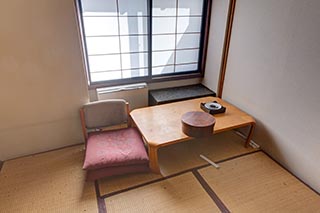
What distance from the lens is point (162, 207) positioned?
1.70 metres

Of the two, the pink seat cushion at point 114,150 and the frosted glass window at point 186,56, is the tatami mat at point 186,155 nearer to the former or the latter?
the pink seat cushion at point 114,150

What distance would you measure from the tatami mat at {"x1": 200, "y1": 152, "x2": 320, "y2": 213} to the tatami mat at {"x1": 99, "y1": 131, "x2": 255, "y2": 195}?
0.16 m

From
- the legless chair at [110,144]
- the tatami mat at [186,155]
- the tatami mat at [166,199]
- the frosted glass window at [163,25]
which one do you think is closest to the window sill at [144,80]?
the legless chair at [110,144]

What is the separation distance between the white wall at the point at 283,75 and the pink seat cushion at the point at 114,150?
1382mm

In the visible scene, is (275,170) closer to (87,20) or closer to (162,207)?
(162,207)

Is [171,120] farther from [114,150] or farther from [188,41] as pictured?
[188,41]

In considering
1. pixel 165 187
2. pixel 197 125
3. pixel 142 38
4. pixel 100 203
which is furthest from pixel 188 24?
pixel 100 203

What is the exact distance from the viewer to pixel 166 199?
69.7 inches

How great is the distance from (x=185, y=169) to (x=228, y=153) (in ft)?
1.90

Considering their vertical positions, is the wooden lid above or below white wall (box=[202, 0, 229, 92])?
below

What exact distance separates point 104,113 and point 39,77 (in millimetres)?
716

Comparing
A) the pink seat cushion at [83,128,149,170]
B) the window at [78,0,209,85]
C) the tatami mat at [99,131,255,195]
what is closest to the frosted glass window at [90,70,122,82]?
the window at [78,0,209,85]

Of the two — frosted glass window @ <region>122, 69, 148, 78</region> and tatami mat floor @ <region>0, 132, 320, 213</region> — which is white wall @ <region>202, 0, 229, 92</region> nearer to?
frosted glass window @ <region>122, 69, 148, 78</region>

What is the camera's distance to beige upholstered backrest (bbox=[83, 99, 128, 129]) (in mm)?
2205
